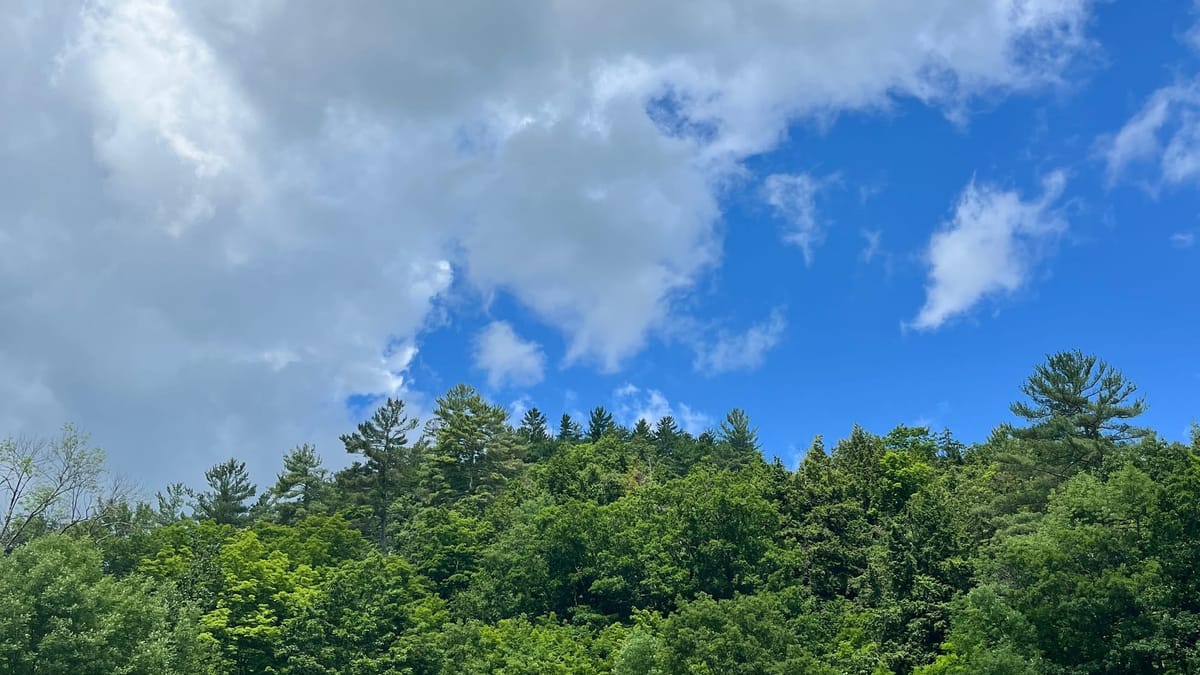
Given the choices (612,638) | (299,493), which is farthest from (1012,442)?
(299,493)

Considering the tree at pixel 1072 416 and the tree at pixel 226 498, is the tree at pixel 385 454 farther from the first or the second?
the tree at pixel 1072 416

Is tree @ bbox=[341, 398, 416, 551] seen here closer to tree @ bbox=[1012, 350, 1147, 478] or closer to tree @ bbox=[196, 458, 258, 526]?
tree @ bbox=[196, 458, 258, 526]

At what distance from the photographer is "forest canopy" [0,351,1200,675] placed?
34.8 meters

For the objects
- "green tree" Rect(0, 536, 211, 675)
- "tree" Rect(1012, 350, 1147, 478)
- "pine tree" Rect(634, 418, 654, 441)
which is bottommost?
"green tree" Rect(0, 536, 211, 675)

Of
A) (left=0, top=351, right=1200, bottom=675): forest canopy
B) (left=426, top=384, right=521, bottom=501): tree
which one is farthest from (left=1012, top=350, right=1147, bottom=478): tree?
(left=426, top=384, right=521, bottom=501): tree

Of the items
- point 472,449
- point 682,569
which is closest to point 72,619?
point 682,569

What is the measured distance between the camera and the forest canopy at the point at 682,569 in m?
34.8

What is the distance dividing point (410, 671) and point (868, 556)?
25725 millimetres

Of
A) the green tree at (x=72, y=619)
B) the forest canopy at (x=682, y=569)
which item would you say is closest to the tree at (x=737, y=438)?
the forest canopy at (x=682, y=569)

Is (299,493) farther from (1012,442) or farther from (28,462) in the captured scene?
(1012,442)

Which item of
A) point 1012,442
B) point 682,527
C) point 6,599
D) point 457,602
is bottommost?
point 6,599

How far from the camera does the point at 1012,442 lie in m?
56.1

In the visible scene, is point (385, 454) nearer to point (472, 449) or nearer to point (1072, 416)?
point (472, 449)

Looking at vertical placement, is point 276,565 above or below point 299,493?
below
